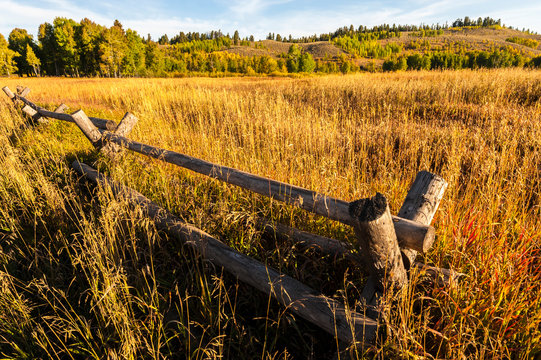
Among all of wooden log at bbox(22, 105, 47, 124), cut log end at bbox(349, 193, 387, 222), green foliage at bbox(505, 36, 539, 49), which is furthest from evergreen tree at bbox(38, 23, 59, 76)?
green foliage at bbox(505, 36, 539, 49)

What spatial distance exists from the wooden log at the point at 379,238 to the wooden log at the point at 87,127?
4.79m

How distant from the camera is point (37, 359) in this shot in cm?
156

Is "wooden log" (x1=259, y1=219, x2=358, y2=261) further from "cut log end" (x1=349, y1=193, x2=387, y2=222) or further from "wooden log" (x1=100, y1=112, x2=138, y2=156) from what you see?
"wooden log" (x1=100, y1=112, x2=138, y2=156)

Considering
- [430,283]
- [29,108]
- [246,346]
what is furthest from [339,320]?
[29,108]

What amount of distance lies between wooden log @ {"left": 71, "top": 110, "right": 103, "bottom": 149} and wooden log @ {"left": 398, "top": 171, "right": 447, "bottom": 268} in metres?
4.91

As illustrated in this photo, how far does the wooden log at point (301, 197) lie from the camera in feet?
4.72

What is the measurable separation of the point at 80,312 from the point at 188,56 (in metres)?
95.5

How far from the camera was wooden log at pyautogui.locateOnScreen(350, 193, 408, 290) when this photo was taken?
1246 mm

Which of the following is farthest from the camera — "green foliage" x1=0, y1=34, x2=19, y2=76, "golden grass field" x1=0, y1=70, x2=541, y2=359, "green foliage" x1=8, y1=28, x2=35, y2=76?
"green foliage" x1=8, y1=28, x2=35, y2=76

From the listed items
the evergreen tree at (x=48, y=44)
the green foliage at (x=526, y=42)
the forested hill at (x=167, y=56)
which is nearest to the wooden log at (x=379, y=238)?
the forested hill at (x=167, y=56)

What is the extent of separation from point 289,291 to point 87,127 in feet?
15.1

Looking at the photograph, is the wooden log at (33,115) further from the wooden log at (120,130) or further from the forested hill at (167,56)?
the forested hill at (167,56)

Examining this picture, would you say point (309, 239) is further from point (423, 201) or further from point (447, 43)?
point (447, 43)

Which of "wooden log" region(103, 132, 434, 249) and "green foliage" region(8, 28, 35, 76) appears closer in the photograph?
"wooden log" region(103, 132, 434, 249)
